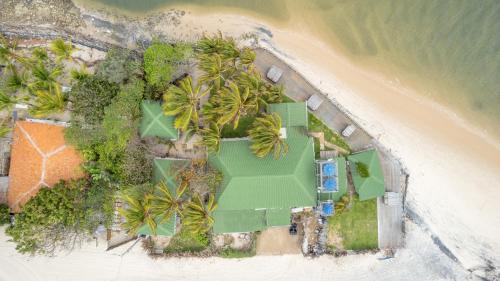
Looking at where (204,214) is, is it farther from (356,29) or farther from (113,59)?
(356,29)

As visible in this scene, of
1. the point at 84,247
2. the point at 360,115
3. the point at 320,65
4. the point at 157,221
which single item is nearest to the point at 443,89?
the point at 360,115

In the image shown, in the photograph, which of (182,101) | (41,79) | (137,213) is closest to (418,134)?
(182,101)

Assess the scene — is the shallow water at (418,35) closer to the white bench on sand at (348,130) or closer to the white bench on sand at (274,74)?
the white bench on sand at (274,74)

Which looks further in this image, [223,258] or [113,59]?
[223,258]

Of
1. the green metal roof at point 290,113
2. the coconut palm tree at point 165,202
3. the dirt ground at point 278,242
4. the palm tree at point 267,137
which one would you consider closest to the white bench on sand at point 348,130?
the green metal roof at point 290,113

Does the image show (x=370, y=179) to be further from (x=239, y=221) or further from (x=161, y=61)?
(x=161, y=61)

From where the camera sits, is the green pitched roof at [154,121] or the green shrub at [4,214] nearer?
the green shrub at [4,214]

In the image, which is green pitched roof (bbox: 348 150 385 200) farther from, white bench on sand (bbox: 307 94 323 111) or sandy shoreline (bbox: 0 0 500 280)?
white bench on sand (bbox: 307 94 323 111)
